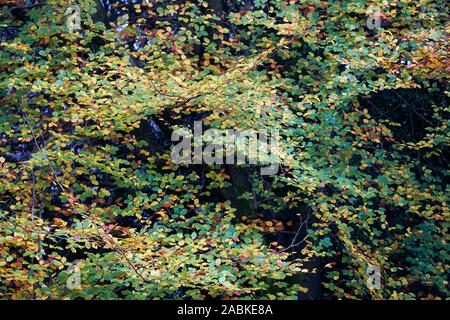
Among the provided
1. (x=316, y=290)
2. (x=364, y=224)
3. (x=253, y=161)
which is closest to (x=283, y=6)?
(x=253, y=161)

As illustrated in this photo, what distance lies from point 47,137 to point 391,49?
181 inches

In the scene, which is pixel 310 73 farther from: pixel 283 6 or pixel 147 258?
pixel 147 258

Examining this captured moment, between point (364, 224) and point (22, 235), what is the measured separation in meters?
4.26

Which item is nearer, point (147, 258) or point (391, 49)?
point (147, 258)

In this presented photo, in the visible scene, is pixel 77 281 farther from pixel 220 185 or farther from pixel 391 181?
pixel 391 181

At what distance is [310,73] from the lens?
862 cm

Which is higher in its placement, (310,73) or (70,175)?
(310,73)

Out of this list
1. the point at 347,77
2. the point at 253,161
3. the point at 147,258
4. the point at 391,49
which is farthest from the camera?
the point at 391,49

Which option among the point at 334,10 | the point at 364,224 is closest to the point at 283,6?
the point at 334,10

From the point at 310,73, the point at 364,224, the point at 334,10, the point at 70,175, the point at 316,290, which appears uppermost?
the point at 334,10

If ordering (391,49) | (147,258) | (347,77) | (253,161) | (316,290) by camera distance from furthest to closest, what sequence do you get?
(316,290) → (391,49) → (347,77) → (253,161) → (147,258)

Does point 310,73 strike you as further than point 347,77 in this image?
Yes

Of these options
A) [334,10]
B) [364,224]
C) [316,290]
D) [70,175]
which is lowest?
[316,290]

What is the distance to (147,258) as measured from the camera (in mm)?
5957
